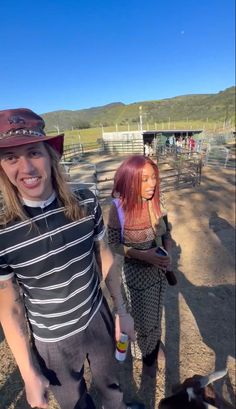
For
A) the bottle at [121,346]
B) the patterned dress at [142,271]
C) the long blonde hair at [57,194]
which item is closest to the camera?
the long blonde hair at [57,194]

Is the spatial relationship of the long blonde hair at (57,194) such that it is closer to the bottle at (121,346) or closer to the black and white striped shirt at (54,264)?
the black and white striped shirt at (54,264)

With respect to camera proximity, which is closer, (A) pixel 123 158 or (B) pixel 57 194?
(B) pixel 57 194

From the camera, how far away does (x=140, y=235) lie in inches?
81.9

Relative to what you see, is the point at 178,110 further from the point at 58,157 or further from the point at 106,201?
the point at 58,157

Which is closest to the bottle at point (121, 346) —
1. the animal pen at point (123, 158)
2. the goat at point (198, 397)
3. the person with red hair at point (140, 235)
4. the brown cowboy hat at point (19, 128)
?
A: the goat at point (198, 397)

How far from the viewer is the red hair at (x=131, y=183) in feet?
6.44

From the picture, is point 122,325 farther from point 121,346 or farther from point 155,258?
point 155,258

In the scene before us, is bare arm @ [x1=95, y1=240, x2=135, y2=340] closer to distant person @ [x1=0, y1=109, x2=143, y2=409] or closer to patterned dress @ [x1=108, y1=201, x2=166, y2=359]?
distant person @ [x1=0, y1=109, x2=143, y2=409]

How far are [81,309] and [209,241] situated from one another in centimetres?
497

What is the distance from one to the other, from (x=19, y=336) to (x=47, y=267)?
13.6 inches

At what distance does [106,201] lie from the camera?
840cm

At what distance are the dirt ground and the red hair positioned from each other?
1633mm

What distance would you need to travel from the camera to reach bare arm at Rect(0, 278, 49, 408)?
1.23 meters

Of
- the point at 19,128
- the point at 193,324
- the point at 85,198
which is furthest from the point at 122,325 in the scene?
the point at 193,324
